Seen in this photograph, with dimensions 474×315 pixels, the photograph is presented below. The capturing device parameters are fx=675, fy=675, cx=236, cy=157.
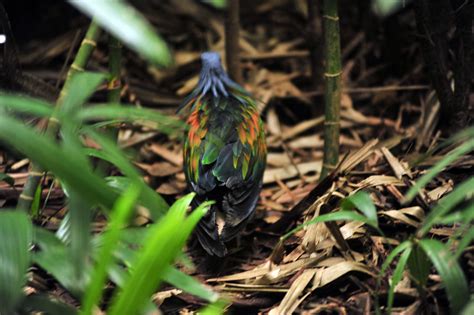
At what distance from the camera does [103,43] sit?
496 centimetres

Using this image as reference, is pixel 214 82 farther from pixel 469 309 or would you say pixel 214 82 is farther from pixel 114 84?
pixel 469 309

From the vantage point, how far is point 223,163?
332cm

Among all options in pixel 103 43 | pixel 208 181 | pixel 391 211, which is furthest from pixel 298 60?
Answer: pixel 391 211

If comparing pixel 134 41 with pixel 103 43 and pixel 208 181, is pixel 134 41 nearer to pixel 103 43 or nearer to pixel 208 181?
pixel 208 181

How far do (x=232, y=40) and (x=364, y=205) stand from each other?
2069 millimetres

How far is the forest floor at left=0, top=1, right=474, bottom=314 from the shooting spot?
2809mm

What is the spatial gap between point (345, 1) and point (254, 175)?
7.35 ft

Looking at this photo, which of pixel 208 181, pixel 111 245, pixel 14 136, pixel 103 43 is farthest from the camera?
pixel 103 43

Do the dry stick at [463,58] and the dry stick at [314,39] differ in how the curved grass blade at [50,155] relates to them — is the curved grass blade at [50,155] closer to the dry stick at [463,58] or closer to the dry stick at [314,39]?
the dry stick at [463,58]

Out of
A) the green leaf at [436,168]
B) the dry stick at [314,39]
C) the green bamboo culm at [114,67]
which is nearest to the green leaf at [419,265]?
the green leaf at [436,168]

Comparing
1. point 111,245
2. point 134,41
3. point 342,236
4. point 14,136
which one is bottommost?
point 342,236

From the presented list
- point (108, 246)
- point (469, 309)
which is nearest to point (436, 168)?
point (469, 309)

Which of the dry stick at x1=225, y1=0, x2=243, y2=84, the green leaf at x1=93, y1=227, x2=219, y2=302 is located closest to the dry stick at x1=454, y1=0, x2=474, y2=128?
the dry stick at x1=225, y1=0, x2=243, y2=84

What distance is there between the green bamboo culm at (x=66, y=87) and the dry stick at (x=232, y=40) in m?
1.43
